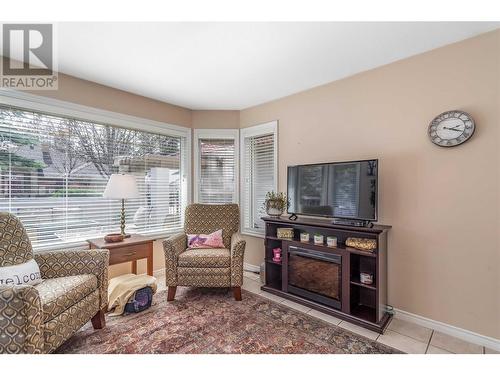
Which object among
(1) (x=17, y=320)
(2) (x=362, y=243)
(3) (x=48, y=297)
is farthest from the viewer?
(2) (x=362, y=243)

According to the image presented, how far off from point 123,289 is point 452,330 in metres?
2.97

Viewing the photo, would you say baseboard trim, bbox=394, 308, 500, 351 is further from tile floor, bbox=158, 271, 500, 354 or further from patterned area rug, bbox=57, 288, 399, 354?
patterned area rug, bbox=57, 288, 399, 354

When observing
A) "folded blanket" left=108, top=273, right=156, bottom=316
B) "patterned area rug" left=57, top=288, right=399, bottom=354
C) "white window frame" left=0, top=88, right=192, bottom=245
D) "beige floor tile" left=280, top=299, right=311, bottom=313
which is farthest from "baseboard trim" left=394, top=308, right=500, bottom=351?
"white window frame" left=0, top=88, right=192, bottom=245

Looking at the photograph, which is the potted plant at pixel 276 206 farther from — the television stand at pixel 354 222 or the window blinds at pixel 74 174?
the window blinds at pixel 74 174

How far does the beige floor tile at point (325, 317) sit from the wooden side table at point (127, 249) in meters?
1.83

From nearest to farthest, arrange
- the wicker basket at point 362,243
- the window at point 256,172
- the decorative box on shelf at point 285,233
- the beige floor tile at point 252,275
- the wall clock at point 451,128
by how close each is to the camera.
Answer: the wall clock at point 451,128
the wicker basket at point 362,243
the decorative box on shelf at point 285,233
the beige floor tile at point 252,275
the window at point 256,172

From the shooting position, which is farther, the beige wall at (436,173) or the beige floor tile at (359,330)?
the beige floor tile at (359,330)

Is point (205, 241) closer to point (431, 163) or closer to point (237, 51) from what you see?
point (237, 51)

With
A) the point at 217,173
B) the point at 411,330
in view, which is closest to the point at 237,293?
the point at 411,330

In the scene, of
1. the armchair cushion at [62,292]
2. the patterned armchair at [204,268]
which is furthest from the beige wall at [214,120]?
the armchair cushion at [62,292]

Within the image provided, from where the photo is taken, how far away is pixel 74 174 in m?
2.63

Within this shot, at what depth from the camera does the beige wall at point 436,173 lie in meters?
1.79

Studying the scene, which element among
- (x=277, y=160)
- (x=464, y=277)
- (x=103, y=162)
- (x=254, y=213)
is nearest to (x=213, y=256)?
(x=254, y=213)

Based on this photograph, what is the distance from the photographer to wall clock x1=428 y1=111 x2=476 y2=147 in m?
1.85
